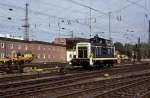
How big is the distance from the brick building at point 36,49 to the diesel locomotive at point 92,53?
1601 inches

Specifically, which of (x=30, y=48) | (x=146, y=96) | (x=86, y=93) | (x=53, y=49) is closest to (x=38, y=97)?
(x=86, y=93)

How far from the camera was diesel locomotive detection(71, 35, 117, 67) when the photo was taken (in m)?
37.6

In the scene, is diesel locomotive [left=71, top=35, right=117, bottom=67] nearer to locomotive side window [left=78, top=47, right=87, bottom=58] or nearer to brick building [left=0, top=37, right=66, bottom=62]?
locomotive side window [left=78, top=47, right=87, bottom=58]

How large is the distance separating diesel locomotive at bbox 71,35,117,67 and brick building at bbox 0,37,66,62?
40.7 metres

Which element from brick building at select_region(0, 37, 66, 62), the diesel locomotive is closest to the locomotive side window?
the diesel locomotive

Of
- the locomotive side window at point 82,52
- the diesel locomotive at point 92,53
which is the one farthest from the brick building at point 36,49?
the locomotive side window at point 82,52

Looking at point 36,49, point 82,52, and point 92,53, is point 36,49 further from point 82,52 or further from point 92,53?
point 92,53

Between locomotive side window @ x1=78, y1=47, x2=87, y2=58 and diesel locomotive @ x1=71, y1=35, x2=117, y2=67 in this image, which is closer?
diesel locomotive @ x1=71, y1=35, x2=117, y2=67

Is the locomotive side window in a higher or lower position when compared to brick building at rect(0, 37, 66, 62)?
lower

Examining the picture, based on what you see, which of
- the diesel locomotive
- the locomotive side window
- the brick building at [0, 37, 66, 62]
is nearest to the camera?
the diesel locomotive

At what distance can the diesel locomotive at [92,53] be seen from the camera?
37.6m

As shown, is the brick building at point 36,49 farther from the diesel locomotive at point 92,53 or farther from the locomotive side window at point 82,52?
the locomotive side window at point 82,52

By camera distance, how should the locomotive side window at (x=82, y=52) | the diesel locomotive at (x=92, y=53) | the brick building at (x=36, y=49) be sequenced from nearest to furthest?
the diesel locomotive at (x=92, y=53)
the locomotive side window at (x=82, y=52)
the brick building at (x=36, y=49)

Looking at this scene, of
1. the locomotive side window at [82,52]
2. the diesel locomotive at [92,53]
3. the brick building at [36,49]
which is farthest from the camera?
the brick building at [36,49]
